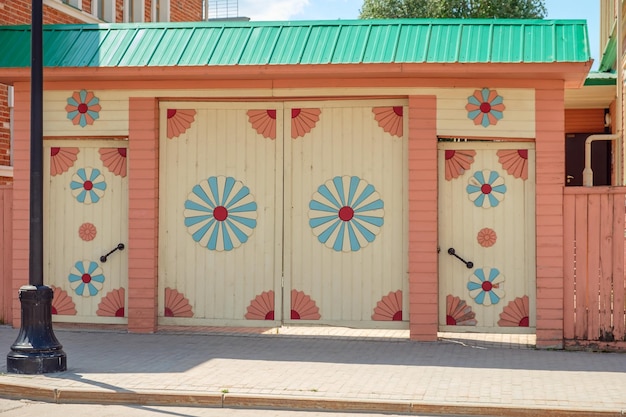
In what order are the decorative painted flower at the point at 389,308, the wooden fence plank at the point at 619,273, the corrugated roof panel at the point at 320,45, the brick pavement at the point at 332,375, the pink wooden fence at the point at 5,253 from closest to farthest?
the brick pavement at the point at 332,375
the wooden fence plank at the point at 619,273
the corrugated roof panel at the point at 320,45
the decorative painted flower at the point at 389,308
the pink wooden fence at the point at 5,253

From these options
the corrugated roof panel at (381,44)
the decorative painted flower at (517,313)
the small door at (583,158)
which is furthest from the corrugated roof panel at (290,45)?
the small door at (583,158)

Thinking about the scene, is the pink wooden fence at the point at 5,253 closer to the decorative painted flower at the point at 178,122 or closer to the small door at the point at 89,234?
the small door at the point at 89,234

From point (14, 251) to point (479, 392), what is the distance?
644cm

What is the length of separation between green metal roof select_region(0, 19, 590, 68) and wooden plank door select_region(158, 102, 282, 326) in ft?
2.58

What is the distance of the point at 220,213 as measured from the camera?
1220 centimetres

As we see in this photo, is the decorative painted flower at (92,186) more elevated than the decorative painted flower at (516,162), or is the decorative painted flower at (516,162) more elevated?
the decorative painted flower at (516,162)

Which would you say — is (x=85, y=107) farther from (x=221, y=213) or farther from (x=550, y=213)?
(x=550, y=213)

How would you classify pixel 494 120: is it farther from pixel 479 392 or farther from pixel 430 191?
pixel 479 392

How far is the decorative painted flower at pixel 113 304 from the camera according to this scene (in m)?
12.3

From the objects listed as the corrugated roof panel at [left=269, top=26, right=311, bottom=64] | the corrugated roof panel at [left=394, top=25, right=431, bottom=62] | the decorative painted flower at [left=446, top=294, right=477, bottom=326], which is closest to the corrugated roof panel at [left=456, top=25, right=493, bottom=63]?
the corrugated roof panel at [left=394, top=25, right=431, bottom=62]

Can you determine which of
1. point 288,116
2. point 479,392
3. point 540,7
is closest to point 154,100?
point 288,116

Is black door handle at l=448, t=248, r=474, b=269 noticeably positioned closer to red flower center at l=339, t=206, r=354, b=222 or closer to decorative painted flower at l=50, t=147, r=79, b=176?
red flower center at l=339, t=206, r=354, b=222

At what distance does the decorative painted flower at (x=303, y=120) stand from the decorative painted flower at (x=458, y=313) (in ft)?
8.41

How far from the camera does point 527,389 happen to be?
8.70m
